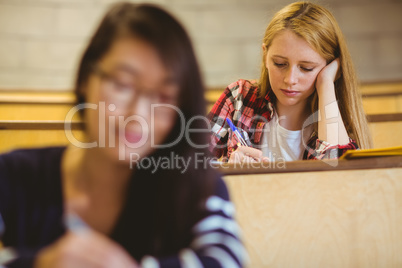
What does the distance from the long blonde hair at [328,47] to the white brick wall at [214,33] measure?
172 cm

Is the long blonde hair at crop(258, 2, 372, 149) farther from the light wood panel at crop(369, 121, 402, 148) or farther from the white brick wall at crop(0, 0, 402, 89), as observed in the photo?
the white brick wall at crop(0, 0, 402, 89)

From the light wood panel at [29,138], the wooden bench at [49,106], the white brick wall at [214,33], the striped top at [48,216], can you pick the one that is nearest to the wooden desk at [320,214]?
the striped top at [48,216]

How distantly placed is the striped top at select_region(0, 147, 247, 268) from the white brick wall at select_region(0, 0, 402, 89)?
8.78 ft

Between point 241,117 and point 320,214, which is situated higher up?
point 241,117

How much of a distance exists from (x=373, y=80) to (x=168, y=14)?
298cm

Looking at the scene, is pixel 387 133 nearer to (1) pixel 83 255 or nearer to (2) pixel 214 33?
(1) pixel 83 255

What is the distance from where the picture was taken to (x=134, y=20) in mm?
564

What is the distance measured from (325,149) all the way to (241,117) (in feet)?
1.14

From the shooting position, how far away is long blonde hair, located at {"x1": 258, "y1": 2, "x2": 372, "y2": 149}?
144 centimetres

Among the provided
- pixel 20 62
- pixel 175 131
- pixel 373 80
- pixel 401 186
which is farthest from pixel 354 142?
pixel 20 62

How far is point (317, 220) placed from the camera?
1.00 metres

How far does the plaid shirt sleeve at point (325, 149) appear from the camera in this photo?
133 centimetres

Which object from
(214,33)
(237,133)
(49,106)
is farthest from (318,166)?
(214,33)

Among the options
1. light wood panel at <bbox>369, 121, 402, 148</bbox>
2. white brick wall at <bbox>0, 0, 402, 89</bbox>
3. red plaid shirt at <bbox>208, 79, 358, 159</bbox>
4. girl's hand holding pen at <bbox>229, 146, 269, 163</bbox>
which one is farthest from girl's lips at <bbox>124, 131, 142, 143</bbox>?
white brick wall at <bbox>0, 0, 402, 89</bbox>
